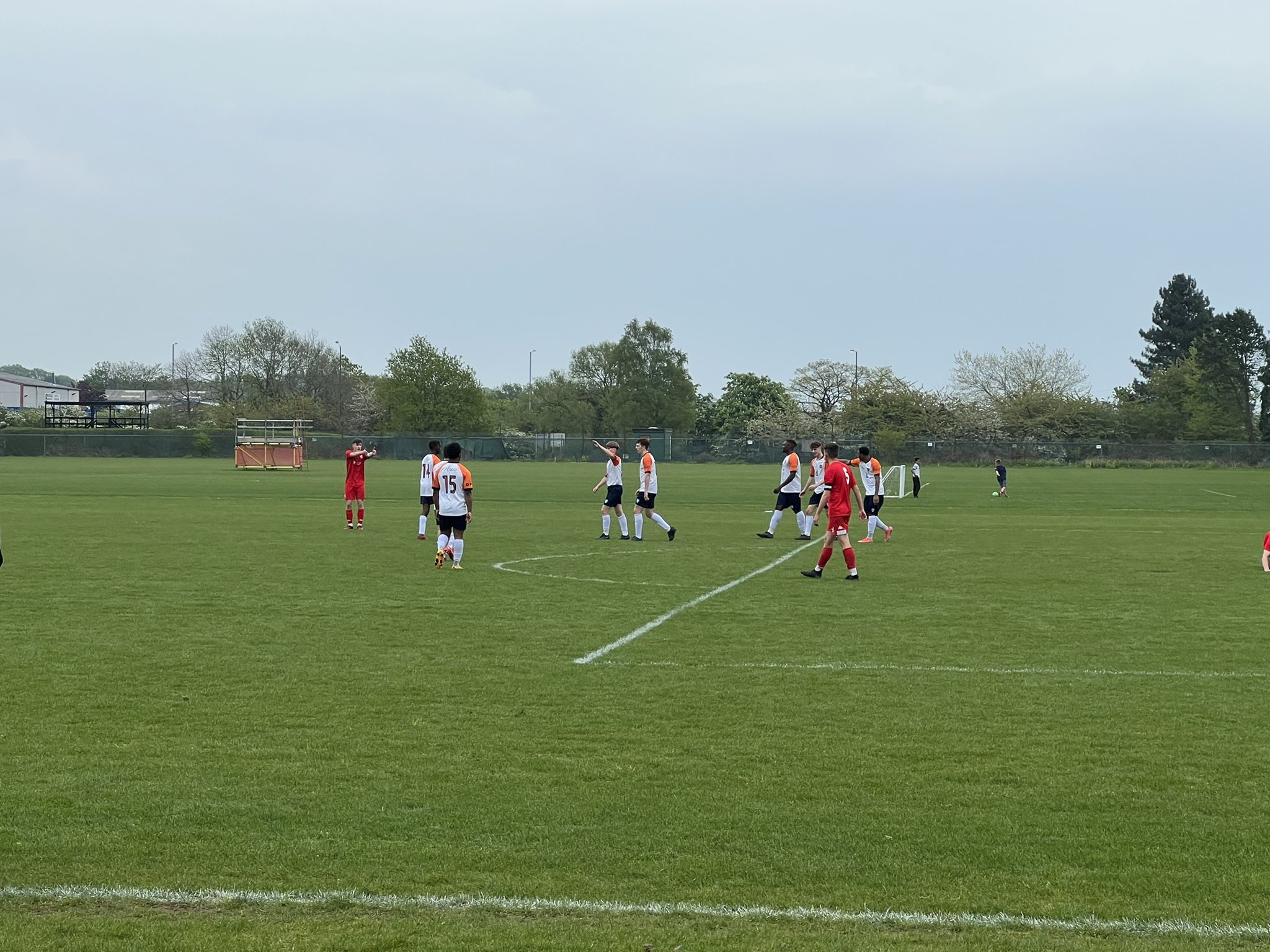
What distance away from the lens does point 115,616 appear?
47.7 feet

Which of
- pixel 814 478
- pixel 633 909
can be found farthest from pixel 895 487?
pixel 633 909

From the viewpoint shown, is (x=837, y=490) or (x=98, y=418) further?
(x=98, y=418)

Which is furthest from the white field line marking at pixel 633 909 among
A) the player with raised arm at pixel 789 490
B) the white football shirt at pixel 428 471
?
the player with raised arm at pixel 789 490

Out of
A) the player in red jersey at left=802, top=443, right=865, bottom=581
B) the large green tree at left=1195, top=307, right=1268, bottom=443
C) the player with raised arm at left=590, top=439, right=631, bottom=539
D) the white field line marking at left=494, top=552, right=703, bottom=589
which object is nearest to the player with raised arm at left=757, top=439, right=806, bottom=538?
the player with raised arm at left=590, top=439, right=631, bottom=539

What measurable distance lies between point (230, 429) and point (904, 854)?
108546mm

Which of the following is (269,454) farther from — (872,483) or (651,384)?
(651,384)

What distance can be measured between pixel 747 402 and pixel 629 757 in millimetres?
143065

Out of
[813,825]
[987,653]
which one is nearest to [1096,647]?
[987,653]

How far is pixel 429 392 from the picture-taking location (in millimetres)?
120312

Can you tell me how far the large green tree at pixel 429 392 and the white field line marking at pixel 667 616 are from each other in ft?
325

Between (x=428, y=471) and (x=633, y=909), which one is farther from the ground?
(x=428, y=471)

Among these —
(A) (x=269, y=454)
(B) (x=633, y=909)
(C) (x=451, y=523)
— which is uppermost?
(A) (x=269, y=454)

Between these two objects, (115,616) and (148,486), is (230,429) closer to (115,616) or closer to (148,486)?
(148,486)

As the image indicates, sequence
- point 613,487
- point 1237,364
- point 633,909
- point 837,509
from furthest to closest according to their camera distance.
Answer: point 1237,364 < point 613,487 < point 837,509 < point 633,909
